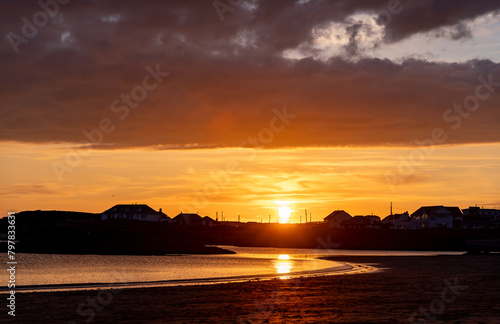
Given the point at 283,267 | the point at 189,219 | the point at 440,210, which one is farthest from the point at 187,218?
the point at 283,267

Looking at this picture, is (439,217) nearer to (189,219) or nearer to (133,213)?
(189,219)

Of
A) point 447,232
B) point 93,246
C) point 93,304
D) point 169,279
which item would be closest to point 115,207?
point 93,246

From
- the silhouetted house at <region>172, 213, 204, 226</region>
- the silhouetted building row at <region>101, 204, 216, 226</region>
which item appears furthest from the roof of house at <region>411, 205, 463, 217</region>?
the silhouetted building row at <region>101, 204, 216, 226</region>

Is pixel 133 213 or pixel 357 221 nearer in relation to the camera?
pixel 133 213

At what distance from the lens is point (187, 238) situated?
118688mm

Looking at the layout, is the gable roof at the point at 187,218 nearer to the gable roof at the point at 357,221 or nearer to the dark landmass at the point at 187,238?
the dark landmass at the point at 187,238

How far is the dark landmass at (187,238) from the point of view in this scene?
94.0m

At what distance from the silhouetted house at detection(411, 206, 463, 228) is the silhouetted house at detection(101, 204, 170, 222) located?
280ft

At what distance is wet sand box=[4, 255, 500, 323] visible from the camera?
2050 centimetres

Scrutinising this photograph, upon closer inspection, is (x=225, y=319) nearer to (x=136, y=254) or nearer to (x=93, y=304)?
(x=93, y=304)

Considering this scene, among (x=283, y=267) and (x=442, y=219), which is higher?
(x=442, y=219)

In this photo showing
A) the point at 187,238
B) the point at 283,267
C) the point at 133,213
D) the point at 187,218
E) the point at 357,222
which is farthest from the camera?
the point at 187,218

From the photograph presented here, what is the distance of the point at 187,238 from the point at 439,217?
3569 inches

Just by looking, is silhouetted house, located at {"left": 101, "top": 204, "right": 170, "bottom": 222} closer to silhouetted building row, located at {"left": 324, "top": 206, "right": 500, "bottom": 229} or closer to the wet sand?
silhouetted building row, located at {"left": 324, "top": 206, "right": 500, "bottom": 229}
